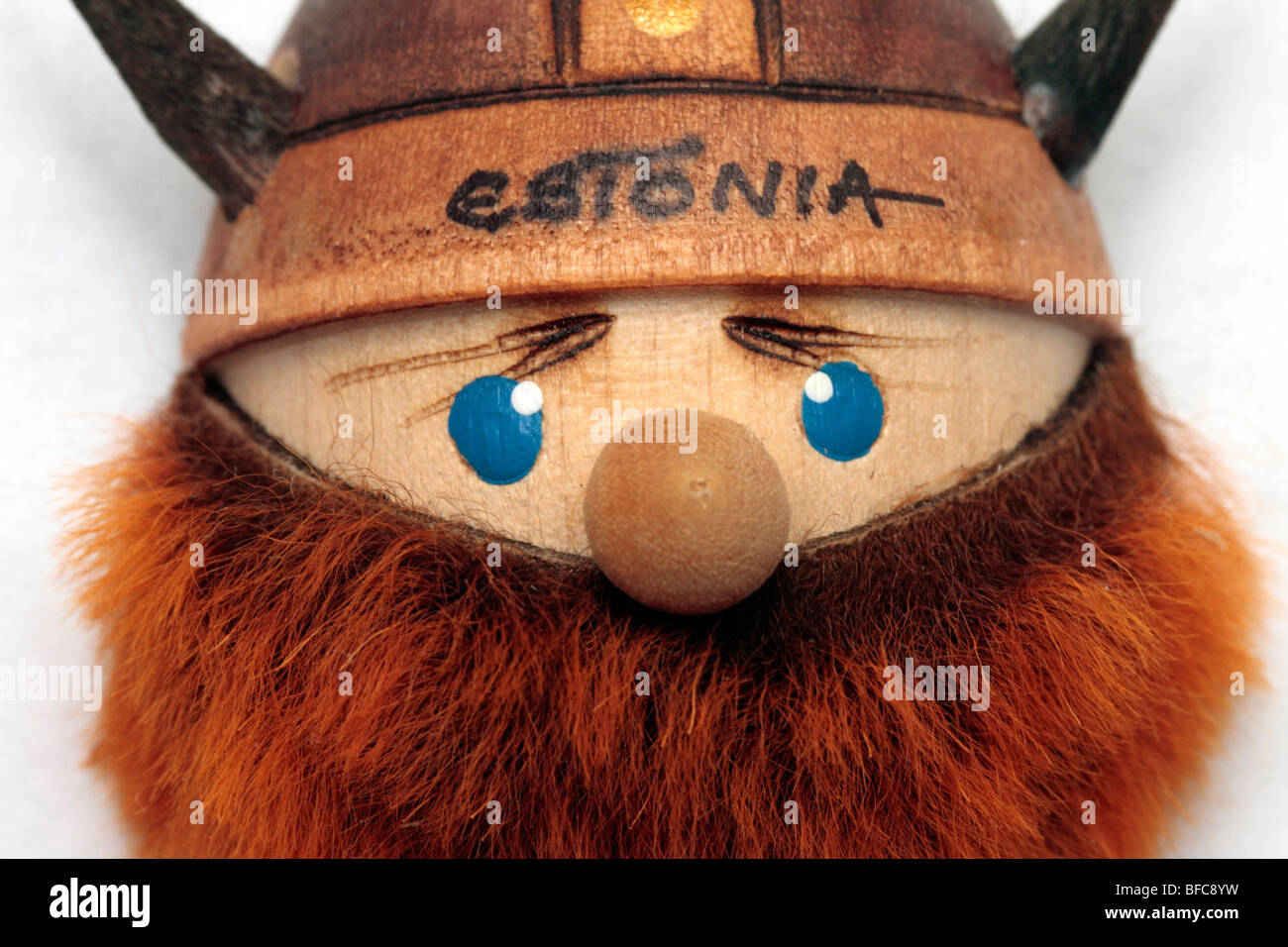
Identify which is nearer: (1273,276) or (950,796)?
(950,796)

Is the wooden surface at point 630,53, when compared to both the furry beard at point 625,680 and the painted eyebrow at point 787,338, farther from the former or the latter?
the furry beard at point 625,680

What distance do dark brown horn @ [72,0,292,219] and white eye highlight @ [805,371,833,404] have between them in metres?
0.51

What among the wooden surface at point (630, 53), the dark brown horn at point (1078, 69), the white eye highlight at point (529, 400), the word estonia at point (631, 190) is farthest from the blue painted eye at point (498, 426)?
the dark brown horn at point (1078, 69)

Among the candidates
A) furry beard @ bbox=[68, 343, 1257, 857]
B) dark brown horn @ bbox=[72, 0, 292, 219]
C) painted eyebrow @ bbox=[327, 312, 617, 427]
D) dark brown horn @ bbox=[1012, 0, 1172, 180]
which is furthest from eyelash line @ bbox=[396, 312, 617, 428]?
dark brown horn @ bbox=[1012, 0, 1172, 180]

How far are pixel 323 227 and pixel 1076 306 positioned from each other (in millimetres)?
646

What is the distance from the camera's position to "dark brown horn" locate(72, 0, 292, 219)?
0.96m

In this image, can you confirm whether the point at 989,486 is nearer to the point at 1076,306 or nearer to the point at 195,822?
the point at 1076,306

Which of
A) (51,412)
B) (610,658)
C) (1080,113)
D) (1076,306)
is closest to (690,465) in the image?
(610,658)

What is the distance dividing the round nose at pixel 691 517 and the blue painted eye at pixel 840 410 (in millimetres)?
84

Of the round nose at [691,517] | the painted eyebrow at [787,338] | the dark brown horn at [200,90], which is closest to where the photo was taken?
the round nose at [691,517]

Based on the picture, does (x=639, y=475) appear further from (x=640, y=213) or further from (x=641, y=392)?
(x=640, y=213)

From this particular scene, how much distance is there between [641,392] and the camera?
850 millimetres

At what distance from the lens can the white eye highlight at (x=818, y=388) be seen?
869 millimetres
